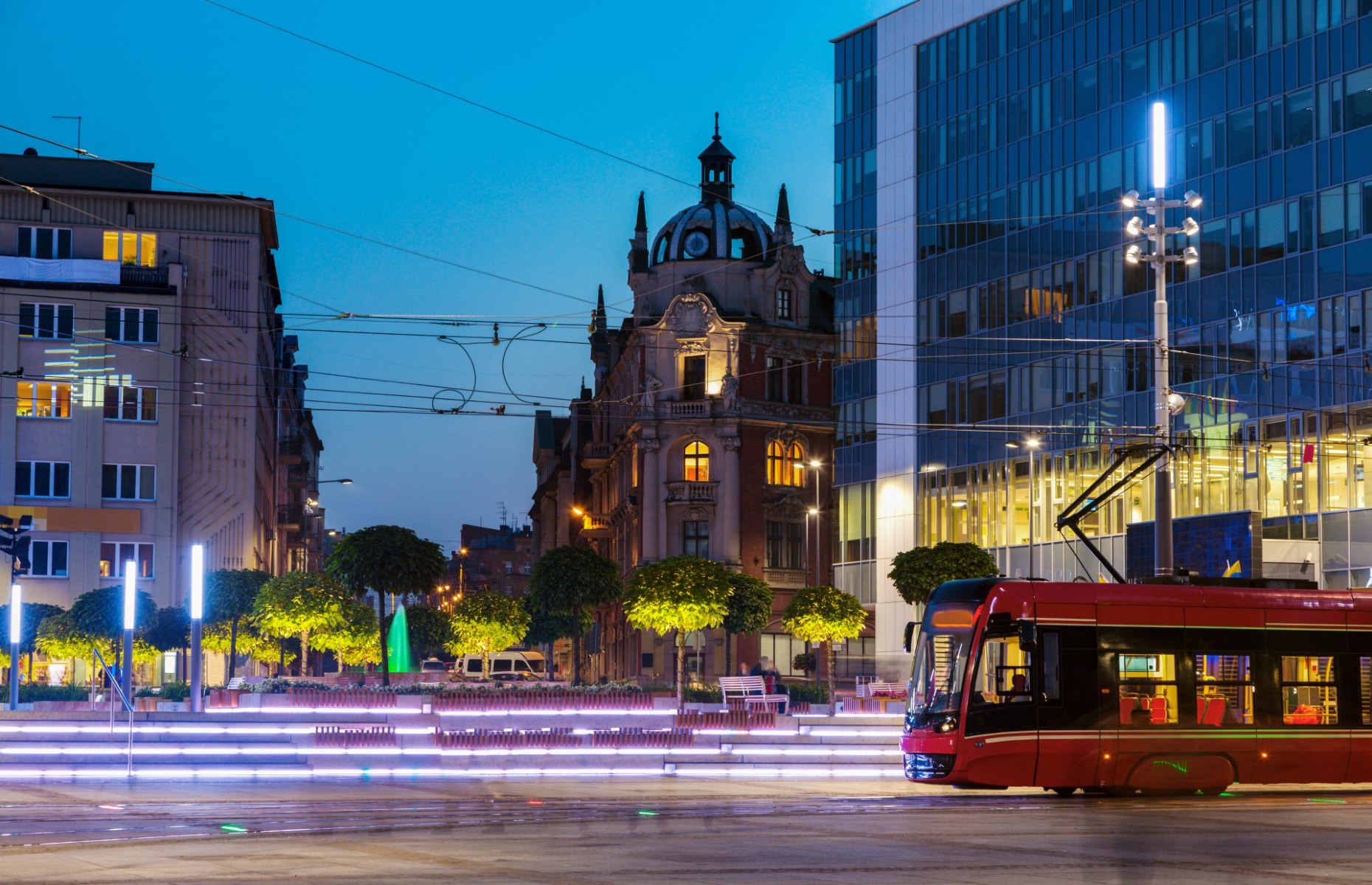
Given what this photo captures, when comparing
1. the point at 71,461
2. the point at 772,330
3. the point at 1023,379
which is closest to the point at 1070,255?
the point at 1023,379

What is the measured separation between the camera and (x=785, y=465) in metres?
80.8

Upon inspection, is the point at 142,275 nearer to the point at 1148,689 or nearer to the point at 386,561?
the point at 386,561

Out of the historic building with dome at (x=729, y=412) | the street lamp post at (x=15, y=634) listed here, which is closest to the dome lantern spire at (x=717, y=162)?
the historic building with dome at (x=729, y=412)

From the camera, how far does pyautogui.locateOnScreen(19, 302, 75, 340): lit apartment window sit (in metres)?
67.3

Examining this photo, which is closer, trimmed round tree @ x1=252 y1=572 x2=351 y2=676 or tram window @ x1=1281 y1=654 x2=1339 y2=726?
tram window @ x1=1281 y1=654 x2=1339 y2=726

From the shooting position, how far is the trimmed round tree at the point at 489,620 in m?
63.7

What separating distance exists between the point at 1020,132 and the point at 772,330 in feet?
68.9

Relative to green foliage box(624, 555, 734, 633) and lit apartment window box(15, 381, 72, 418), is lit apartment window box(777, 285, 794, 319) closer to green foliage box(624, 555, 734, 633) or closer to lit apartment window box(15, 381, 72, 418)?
green foliage box(624, 555, 734, 633)

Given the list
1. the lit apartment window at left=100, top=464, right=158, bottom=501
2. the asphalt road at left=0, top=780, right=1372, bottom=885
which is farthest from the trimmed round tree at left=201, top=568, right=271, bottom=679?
the asphalt road at left=0, top=780, right=1372, bottom=885

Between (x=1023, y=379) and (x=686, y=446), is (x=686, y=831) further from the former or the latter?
(x=686, y=446)

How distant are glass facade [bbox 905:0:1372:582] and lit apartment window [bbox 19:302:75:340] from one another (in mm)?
33059

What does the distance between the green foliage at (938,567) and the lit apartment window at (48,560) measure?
1292 inches

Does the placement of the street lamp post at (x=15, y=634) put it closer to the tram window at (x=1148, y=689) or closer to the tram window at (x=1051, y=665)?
the tram window at (x=1051, y=665)

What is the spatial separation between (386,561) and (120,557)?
22156 millimetres
